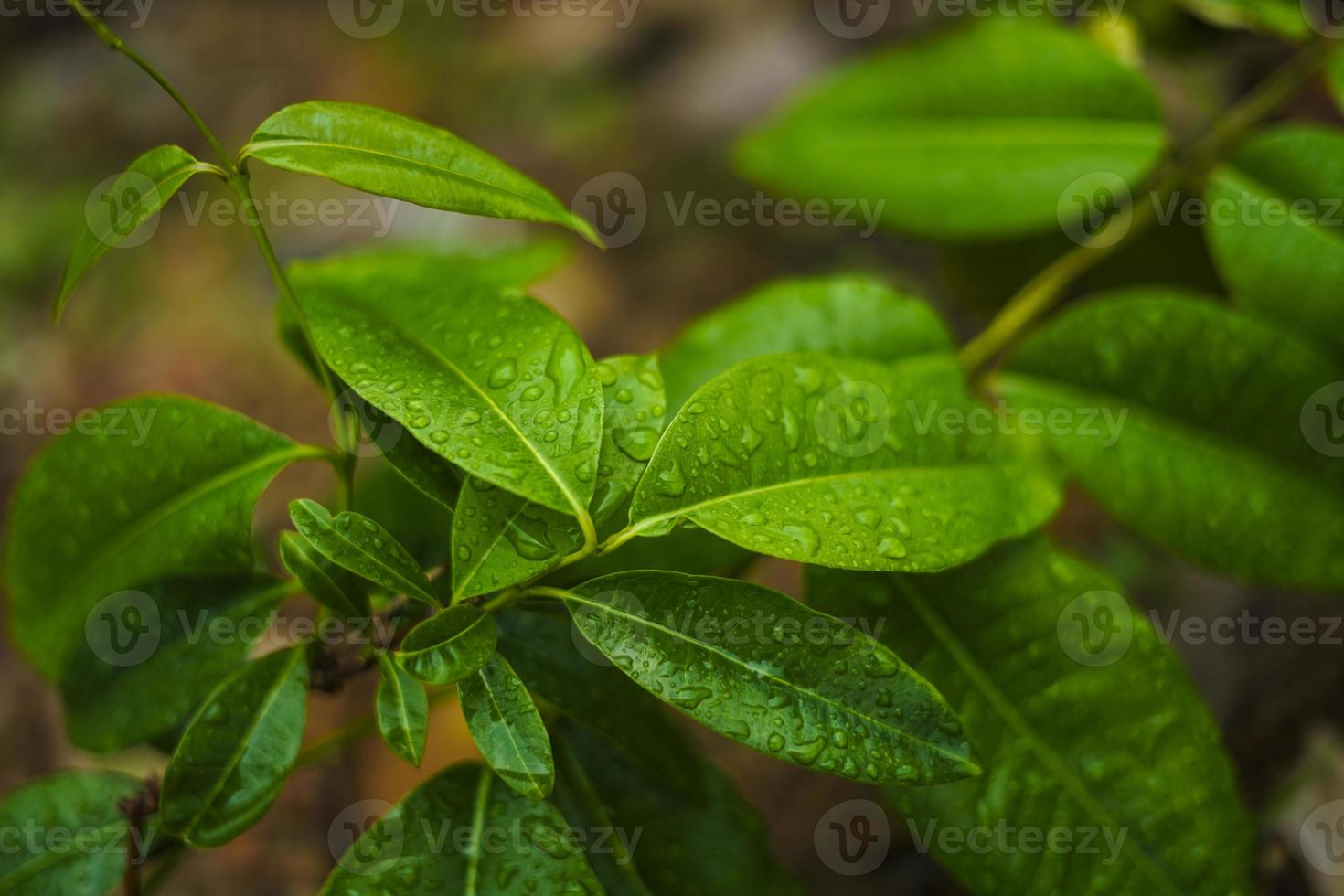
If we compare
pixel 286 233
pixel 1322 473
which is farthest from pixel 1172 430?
pixel 286 233

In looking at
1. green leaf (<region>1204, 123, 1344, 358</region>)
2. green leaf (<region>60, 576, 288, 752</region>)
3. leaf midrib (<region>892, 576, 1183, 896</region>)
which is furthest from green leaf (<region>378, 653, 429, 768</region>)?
green leaf (<region>1204, 123, 1344, 358</region>)

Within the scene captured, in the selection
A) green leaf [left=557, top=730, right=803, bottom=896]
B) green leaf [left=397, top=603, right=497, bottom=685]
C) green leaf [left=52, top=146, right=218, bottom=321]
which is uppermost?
green leaf [left=52, top=146, right=218, bottom=321]

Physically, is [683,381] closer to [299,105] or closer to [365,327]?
[365,327]

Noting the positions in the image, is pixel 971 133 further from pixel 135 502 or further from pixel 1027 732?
pixel 135 502

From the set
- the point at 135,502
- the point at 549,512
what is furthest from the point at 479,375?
the point at 135,502

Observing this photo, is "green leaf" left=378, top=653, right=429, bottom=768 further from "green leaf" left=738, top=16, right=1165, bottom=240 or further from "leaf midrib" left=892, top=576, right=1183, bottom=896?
"green leaf" left=738, top=16, right=1165, bottom=240

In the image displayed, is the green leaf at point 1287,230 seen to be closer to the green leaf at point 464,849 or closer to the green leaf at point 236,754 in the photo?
the green leaf at point 464,849
